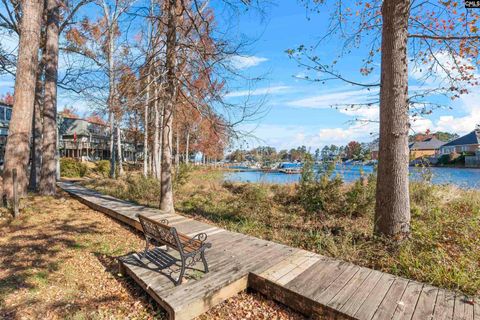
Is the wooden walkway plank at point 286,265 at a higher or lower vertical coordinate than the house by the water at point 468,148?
lower

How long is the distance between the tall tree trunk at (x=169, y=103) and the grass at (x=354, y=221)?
862 mm

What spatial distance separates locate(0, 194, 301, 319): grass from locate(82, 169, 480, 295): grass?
171cm

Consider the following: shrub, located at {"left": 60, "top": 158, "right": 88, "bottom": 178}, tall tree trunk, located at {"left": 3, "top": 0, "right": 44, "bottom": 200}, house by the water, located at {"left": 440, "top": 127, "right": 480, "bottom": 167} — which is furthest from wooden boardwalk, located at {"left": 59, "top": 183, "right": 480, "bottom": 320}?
house by the water, located at {"left": 440, "top": 127, "right": 480, "bottom": 167}

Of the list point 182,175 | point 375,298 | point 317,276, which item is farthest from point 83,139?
point 375,298

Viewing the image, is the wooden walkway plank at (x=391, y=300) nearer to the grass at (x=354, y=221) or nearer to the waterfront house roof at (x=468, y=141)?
the grass at (x=354, y=221)

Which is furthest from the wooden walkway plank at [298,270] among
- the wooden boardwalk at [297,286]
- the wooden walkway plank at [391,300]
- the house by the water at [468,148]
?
the house by the water at [468,148]

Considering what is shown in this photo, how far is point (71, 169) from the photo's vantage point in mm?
19766

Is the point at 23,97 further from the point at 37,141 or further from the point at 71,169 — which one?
the point at 71,169

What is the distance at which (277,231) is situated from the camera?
5203 mm

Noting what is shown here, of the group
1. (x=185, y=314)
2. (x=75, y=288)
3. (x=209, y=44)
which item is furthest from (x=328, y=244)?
(x=209, y=44)

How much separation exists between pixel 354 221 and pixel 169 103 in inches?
210

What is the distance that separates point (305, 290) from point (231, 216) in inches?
155

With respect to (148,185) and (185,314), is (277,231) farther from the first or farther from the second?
(148,185)

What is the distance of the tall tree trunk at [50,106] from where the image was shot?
8.55 m
